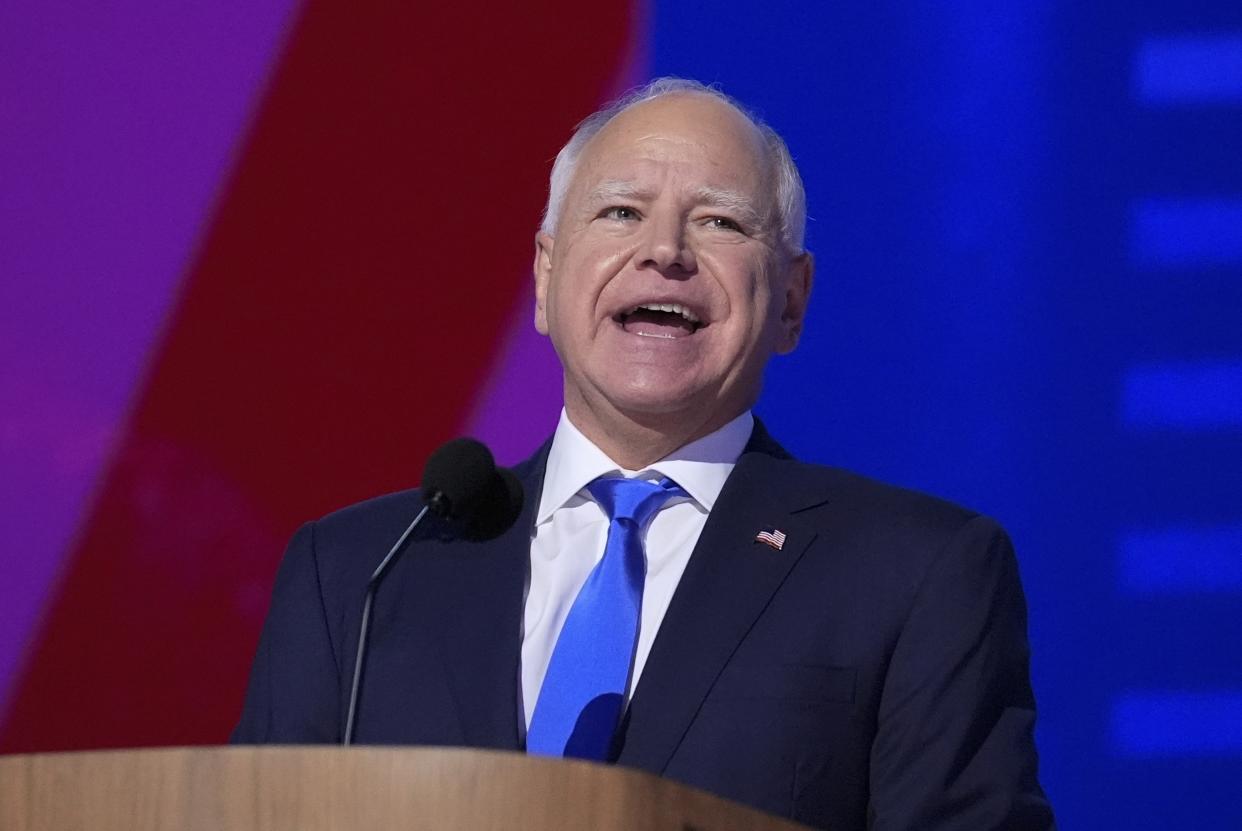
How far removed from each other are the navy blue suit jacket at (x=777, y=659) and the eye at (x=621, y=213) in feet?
1.00

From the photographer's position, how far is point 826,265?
2.61 meters

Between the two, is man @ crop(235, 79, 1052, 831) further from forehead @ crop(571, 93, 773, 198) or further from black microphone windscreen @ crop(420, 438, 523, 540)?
black microphone windscreen @ crop(420, 438, 523, 540)

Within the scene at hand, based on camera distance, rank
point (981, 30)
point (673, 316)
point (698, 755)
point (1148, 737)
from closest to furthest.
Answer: point (698, 755) < point (673, 316) < point (1148, 737) < point (981, 30)

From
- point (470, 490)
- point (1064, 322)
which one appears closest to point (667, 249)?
point (470, 490)

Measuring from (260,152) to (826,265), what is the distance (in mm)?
820

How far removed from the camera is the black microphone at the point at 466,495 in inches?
65.6

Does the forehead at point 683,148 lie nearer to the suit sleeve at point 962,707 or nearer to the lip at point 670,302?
the lip at point 670,302

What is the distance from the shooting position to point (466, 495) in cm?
168

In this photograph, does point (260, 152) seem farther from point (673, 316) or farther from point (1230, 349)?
point (1230, 349)

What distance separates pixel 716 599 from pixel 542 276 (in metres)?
0.57

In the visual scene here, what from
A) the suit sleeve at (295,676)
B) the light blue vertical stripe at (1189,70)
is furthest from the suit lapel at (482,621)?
the light blue vertical stripe at (1189,70)

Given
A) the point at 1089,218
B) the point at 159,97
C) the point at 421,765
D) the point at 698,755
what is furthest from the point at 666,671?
the point at 159,97

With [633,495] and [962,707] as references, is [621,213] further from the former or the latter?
[962,707]

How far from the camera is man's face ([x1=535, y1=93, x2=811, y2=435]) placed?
6.79ft
